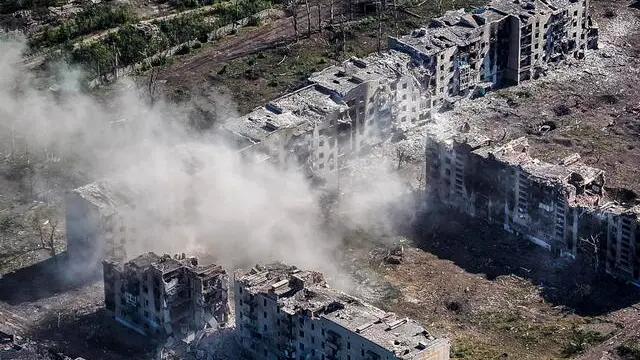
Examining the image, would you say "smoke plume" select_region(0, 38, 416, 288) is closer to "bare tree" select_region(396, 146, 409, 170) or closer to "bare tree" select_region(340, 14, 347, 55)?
"bare tree" select_region(396, 146, 409, 170)

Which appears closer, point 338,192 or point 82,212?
point 82,212

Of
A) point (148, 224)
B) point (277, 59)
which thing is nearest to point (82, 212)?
point (148, 224)

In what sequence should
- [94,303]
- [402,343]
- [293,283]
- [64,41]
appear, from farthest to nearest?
[64,41] < [94,303] < [293,283] < [402,343]

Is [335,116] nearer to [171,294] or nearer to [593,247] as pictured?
[593,247]

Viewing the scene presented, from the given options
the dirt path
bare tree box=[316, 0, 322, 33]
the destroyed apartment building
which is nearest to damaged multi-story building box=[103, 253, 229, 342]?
A: the destroyed apartment building

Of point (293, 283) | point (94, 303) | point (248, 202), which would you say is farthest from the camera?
point (248, 202)

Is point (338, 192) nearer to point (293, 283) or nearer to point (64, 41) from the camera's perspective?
point (293, 283)

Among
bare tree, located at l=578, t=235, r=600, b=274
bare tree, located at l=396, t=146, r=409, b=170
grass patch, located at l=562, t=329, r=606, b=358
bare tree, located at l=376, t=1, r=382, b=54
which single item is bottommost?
grass patch, located at l=562, t=329, r=606, b=358
